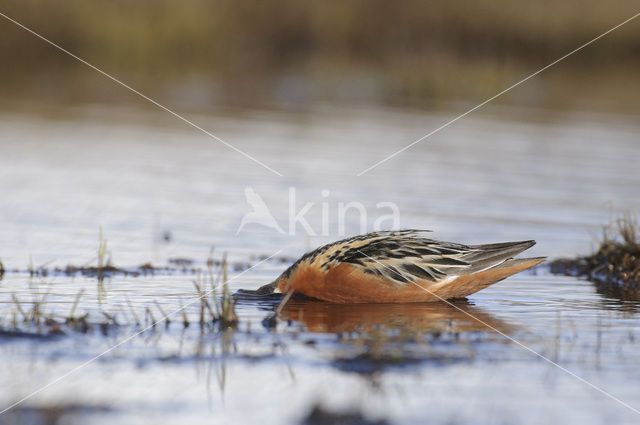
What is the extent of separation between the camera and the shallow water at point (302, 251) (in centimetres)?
667

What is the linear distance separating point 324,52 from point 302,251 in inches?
1043

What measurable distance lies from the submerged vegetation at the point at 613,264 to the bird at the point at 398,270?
2042 millimetres

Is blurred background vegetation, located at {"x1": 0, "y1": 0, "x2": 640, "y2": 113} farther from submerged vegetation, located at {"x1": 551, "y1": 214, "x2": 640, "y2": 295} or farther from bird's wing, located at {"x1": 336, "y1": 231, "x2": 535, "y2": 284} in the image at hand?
bird's wing, located at {"x1": 336, "y1": 231, "x2": 535, "y2": 284}

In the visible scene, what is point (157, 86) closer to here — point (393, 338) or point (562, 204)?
point (562, 204)

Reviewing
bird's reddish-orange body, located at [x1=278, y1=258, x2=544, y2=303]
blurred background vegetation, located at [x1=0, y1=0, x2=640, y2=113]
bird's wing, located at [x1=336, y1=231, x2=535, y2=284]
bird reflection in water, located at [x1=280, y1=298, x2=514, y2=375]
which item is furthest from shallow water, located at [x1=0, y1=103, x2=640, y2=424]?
blurred background vegetation, located at [x1=0, y1=0, x2=640, y2=113]

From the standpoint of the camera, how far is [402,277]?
970 centimetres

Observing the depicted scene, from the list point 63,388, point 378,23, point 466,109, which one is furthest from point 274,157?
point 378,23

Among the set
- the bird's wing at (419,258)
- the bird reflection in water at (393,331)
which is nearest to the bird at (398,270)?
the bird's wing at (419,258)

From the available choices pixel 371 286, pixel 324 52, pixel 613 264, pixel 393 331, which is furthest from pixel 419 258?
pixel 324 52

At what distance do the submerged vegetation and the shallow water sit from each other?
446 mm

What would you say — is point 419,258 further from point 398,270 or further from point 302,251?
point 302,251

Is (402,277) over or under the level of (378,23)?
under

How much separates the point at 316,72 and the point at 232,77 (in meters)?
2.89

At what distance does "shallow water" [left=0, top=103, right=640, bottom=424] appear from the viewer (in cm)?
667
